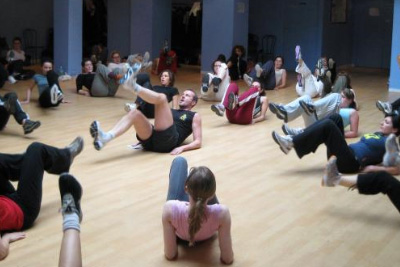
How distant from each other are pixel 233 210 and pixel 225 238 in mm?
1142

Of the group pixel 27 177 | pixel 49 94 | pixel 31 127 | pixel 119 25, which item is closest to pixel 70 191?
pixel 27 177

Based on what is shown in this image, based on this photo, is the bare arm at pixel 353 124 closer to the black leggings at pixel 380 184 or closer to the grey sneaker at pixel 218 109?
the grey sneaker at pixel 218 109

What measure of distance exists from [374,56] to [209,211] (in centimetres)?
1628

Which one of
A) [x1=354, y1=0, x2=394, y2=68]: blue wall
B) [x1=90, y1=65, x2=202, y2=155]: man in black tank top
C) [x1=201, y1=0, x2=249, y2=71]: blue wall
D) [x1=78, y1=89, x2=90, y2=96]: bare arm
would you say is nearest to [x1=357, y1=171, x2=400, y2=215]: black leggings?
[x1=90, y1=65, x2=202, y2=155]: man in black tank top

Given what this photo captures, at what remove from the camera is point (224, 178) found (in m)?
5.56

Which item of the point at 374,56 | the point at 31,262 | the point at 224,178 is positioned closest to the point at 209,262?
the point at 31,262

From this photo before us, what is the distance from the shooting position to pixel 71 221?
3.07 metres

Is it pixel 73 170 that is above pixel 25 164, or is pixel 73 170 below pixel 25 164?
below

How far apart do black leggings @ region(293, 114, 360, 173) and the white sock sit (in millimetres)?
2723

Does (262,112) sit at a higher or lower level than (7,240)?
higher

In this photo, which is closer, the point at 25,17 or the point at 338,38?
the point at 25,17

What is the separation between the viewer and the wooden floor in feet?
12.3

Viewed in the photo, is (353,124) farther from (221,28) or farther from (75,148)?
(221,28)

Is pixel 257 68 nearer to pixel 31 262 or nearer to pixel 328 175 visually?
pixel 328 175
